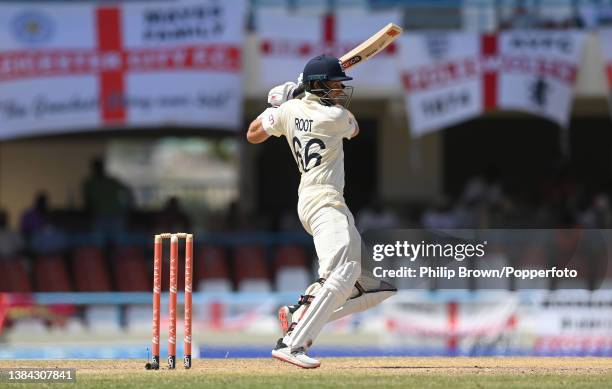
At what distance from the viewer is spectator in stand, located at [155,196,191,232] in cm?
1894

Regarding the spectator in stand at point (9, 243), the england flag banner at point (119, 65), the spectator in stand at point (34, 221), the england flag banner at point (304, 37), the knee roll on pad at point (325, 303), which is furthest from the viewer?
the spectator in stand at point (34, 221)

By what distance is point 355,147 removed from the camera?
22297 mm

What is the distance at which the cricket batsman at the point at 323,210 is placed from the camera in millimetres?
8570

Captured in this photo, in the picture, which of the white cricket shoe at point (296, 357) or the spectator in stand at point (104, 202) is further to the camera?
the spectator in stand at point (104, 202)

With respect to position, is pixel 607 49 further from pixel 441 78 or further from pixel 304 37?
pixel 304 37

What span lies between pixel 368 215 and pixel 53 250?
442 cm

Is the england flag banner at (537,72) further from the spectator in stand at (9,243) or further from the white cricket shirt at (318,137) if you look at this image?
the white cricket shirt at (318,137)

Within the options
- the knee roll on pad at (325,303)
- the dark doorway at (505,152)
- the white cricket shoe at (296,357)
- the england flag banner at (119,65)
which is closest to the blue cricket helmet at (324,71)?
the knee roll on pad at (325,303)

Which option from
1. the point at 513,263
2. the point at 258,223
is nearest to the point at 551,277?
the point at 513,263

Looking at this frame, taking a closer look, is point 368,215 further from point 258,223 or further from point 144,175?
point 144,175

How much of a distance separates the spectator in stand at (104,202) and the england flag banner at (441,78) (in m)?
4.12

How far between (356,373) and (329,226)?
0.94 meters

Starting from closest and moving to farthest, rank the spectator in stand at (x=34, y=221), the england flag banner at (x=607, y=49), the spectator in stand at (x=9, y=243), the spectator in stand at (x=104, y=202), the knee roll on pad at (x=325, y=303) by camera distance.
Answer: the knee roll on pad at (x=325, y=303) < the spectator in stand at (x=9, y=243) < the england flag banner at (x=607, y=49) < the spectator in stand at (x=34, y=221) < the spectator in stand at (x=104, y=202)

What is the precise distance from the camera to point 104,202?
62.0 feet
